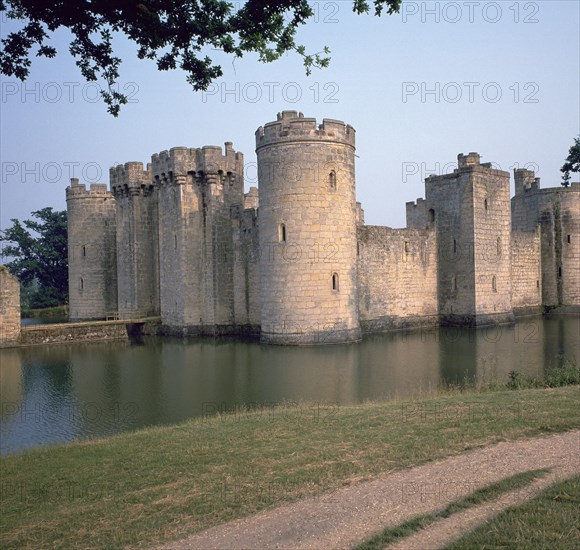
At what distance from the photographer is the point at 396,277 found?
102 feet

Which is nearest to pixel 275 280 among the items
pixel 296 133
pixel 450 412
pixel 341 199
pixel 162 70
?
pixel 341 199

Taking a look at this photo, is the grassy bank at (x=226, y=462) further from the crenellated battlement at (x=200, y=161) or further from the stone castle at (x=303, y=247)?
the crenellated battlement at (x=200, y=161)

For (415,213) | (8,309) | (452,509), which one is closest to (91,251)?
(8,309)

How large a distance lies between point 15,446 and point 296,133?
1680cm

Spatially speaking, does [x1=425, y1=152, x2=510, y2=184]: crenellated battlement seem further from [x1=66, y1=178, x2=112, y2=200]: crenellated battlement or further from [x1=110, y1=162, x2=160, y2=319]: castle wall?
[x1=66, y1=178, x2=112, y2=200]: crenellated battlement

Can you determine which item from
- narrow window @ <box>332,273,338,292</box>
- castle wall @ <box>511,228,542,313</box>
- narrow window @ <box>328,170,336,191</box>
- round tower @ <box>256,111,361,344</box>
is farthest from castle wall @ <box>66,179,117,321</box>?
castle wall @ <box>511,228,542,313</box>

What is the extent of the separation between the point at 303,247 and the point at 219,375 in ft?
26.2

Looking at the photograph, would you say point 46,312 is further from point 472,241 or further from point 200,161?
point 472,241

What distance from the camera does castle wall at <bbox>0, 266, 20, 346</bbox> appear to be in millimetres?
26688

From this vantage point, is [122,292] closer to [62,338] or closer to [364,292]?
[62,338]

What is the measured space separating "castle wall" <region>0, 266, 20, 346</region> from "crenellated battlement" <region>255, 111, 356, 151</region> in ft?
38.1

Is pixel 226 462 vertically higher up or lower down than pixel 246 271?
lower down

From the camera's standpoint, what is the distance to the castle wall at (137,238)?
34156 mm

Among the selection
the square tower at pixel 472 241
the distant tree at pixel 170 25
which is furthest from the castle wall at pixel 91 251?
the distant tree at pixel 170 25
